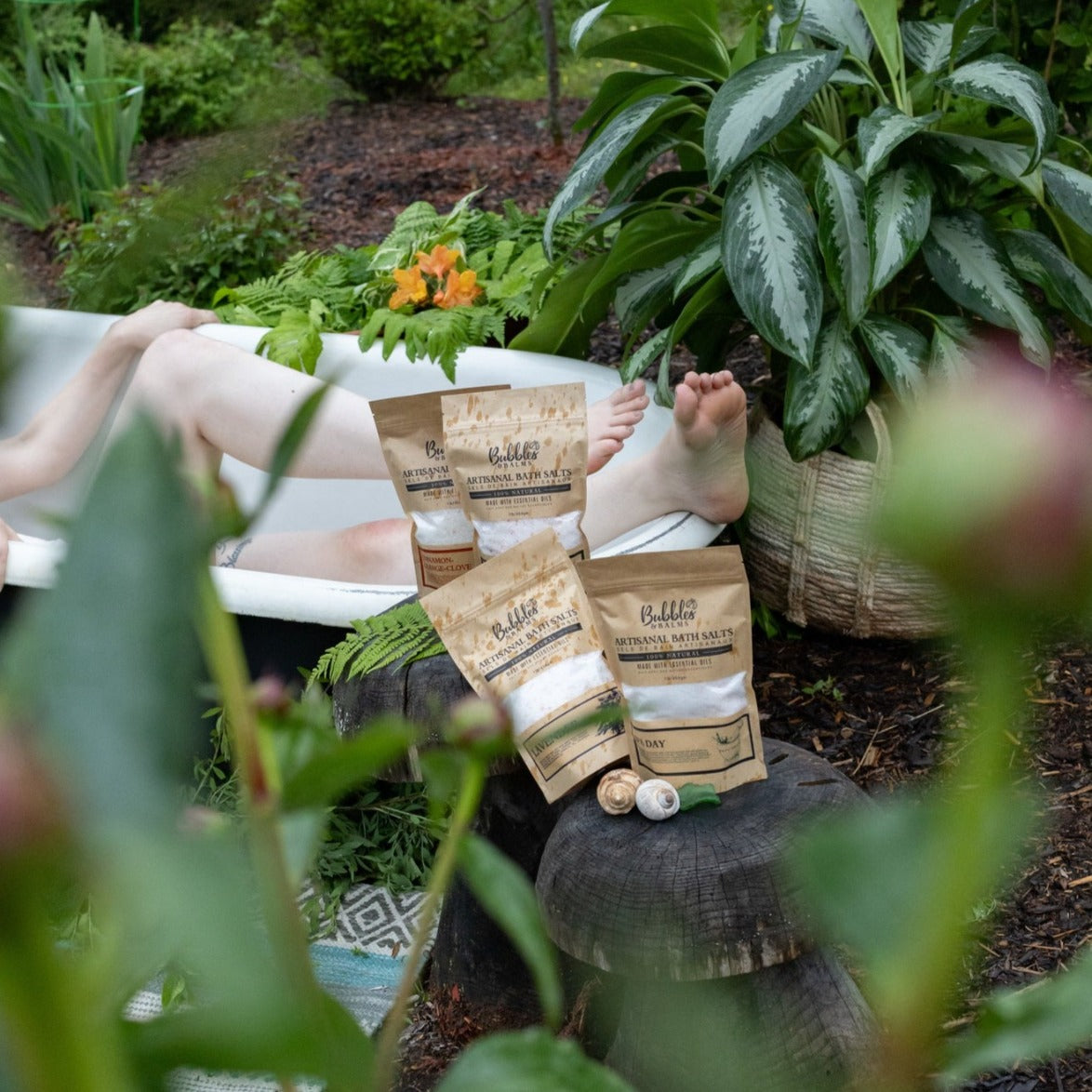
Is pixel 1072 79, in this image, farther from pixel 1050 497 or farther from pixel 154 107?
pixel 154 107

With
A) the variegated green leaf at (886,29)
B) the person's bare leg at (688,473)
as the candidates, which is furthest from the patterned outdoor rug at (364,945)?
the variegated green leaf at (886,29)

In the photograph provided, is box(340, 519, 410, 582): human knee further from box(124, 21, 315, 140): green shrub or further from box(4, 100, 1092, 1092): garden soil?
box(124, 21, 315, 140): green shrub

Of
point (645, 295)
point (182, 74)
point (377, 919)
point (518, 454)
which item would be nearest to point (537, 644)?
point (518, 454)

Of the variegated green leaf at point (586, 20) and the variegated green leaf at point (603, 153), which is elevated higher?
the variegated green leaf at point (586, 20)

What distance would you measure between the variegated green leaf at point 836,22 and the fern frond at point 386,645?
3.65 ft

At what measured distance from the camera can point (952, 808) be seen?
123 millimetres

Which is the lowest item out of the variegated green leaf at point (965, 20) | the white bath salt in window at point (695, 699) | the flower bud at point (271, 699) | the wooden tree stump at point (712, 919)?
the wooden tree stump at point (712, 919)

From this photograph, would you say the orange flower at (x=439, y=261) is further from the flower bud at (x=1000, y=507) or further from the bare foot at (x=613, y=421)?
the flower bud at (x=1000, y=507)

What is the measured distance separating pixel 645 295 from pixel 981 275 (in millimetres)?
528

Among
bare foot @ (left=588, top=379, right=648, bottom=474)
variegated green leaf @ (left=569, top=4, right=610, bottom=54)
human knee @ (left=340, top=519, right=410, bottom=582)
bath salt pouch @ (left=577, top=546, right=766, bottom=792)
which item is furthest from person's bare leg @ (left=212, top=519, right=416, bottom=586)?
variegated green leaf @ (left=569, top=4, right=610, bottom=54)

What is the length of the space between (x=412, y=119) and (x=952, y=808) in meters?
4.94

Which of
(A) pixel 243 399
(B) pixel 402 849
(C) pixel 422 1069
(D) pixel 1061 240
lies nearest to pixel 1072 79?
(D) pixel 1061 240

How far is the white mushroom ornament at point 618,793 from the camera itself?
1.18 metres

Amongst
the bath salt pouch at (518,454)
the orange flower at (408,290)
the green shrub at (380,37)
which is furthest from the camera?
the green shrub at (380,37)
